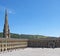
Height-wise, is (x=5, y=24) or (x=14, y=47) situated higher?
(x=5, y=24)

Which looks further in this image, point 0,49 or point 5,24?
point 5,24

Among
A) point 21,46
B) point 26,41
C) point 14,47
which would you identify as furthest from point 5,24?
point 14,47

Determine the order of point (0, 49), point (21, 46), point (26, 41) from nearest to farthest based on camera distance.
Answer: point (0, 49) < point (21, 46) < point (26, 41)

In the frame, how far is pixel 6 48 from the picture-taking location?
91.9 feet

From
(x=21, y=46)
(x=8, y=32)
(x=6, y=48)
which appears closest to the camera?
(x=6, y=48)

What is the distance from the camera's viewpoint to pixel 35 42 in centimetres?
4200

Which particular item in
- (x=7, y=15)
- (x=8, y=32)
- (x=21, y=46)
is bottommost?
(x=21, y=46)

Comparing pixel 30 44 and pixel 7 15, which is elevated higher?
pixel 7 15

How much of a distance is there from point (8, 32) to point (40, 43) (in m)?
10.4

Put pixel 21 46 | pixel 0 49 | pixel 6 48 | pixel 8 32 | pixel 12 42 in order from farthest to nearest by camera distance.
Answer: pixel 8 32 < pixel 21 46 < pixel 12 42 < pixel 6 48 < pixel 0 49

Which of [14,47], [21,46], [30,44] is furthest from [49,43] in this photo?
[14,47]

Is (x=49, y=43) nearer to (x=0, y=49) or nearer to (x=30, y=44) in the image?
(x=30, y=44)

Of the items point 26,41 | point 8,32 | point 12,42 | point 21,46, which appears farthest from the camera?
point 8,32

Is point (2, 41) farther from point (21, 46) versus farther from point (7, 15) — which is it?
point (7, 15)
